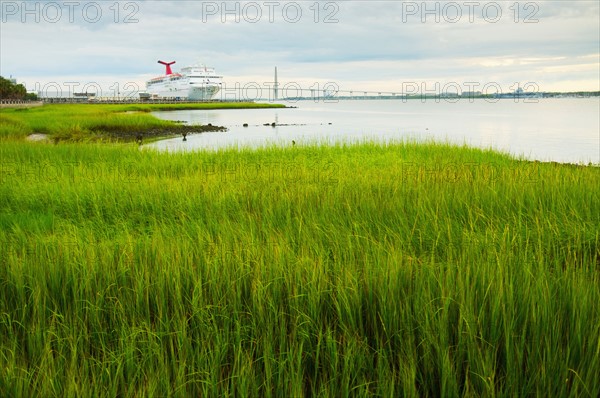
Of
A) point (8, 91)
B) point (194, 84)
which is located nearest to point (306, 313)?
point (8, 91)

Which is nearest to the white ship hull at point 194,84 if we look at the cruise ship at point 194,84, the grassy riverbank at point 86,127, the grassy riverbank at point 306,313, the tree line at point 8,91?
the cruise ship at point 194,84

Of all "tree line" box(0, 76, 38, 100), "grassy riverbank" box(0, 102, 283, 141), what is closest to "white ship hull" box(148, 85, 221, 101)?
"tree line" box(0, 76, 38, 100)

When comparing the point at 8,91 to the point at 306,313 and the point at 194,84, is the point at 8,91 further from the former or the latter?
the point at 306,313

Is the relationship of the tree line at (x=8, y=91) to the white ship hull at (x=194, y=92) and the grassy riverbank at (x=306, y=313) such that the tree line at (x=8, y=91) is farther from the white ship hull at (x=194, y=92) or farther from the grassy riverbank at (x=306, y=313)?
the grassy riverbank at (x=306, y=313)

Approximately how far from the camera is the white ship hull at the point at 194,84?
11919cm

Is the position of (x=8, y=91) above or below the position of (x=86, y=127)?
above

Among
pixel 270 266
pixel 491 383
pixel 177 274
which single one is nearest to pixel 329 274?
pixel 270 266

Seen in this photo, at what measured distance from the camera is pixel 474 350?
9.20 feet

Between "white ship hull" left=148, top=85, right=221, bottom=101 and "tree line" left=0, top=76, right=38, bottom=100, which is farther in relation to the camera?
"white ship hull" left=148, top=85, right=221, bottom=101

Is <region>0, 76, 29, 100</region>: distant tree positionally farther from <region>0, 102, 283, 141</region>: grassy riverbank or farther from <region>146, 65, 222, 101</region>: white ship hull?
<region>0, 102, 283, 141</region>: grassy riverbank

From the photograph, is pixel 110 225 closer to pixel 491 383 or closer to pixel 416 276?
pixel 416 276

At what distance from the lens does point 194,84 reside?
4690 inches

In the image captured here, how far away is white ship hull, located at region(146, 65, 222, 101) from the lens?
119188mm

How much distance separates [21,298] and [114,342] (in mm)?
978
